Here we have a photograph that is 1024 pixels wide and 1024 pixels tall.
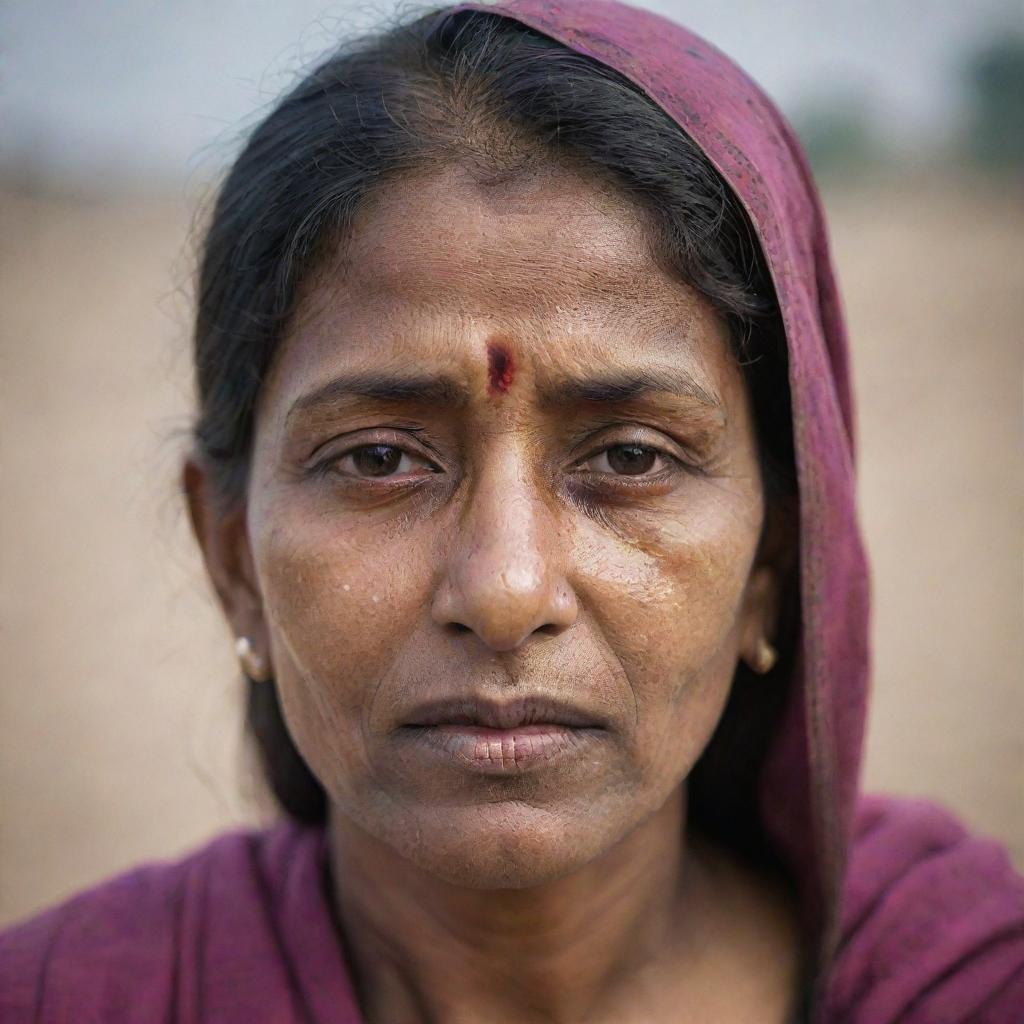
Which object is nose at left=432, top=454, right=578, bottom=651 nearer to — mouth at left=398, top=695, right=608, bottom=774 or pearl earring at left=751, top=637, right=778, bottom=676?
mouth at left=398, top=695, right=608, bottom=774

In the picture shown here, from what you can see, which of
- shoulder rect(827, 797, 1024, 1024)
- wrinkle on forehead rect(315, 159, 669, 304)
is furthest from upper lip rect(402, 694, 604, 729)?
shoulder rect(827, 797, 1024, 1024)

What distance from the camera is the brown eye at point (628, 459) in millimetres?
1930

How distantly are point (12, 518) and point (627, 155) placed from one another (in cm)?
772

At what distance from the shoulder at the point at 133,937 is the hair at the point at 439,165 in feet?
2.58

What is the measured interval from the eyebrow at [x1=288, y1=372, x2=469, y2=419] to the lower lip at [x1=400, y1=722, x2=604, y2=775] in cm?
52

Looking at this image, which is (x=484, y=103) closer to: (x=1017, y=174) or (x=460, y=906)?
(x=460, y=906)

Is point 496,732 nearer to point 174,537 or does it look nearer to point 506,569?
point 506,569

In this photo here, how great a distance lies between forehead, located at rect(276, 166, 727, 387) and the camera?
1.85 m

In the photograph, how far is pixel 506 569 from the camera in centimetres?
170

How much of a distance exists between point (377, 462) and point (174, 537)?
5.87ft

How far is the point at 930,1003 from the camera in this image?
2.16 meters

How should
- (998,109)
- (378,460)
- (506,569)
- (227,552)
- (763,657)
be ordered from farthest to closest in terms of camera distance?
(998,109) < (227,552) < (763,657) < (378,460) < (506,569)

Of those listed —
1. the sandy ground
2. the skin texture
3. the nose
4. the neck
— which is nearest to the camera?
the nose

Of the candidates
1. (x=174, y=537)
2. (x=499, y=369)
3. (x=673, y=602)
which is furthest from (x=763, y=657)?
(x=174, y=537)
